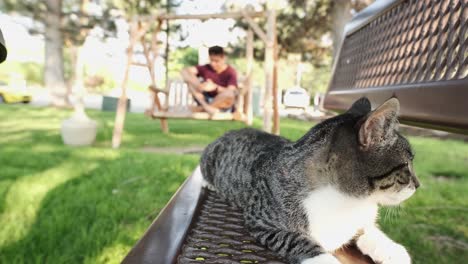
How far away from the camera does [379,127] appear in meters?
0.97

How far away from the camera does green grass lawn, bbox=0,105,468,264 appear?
2.09 metres

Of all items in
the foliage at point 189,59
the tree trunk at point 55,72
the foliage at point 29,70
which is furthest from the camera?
the foliage at point 29,70

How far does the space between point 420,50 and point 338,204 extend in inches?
18.6

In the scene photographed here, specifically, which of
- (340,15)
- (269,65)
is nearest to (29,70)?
(340,15)

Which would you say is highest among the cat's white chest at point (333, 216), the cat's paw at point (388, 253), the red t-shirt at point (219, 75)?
the red t-shirt at point (219, 75)

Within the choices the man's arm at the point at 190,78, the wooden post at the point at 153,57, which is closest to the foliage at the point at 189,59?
the wooden post at the point at 153,57


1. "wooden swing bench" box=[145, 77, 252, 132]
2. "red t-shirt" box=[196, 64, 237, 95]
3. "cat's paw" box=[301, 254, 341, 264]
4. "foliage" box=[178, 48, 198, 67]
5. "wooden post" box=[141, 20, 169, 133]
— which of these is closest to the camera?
"cat's paw" box=[301, 254, 341, 264]

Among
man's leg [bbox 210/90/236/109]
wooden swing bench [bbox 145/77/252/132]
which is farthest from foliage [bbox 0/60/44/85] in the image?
man's leg [bbox 210/90/236/109]

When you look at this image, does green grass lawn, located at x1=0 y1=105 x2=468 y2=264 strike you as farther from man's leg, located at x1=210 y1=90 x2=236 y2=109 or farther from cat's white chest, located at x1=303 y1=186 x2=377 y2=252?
man's leg, located at x1=210 y1=90 x2=236 y2=109

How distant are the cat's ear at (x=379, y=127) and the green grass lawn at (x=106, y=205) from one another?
12.0 inches

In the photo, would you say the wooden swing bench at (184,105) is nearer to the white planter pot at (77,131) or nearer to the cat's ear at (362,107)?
the white planter pot at (77,131)

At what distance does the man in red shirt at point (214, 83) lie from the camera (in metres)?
4.84

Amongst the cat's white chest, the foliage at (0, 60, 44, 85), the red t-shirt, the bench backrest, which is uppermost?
the foliage at (0, 60, 44, 85)

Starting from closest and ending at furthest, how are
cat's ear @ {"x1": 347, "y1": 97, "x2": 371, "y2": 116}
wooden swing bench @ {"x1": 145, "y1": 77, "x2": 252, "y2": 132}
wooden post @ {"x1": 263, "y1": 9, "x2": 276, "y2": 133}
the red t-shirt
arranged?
1. cat's ear @ {"x1": 347, "y1": 97, "x2": 371, "y2": 116}
2. wooden swing bench @ {"x1": 145, "y1": 77, "x2": 252, "y2": 132}
3. wooden post @ {"x1": 263, "y1": 9, "x2": 276, "y2": 133}
4. the red t-shirt
